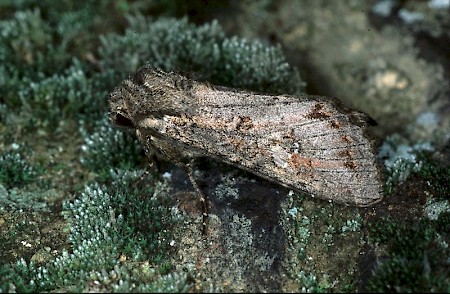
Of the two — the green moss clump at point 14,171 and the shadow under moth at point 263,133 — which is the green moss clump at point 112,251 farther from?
the green moss clump at point 14,171

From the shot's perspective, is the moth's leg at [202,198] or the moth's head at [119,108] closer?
the moth's leg at [202,198]

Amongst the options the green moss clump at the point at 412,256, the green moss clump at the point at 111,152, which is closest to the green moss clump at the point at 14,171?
the green moss clump at the point at 111,152

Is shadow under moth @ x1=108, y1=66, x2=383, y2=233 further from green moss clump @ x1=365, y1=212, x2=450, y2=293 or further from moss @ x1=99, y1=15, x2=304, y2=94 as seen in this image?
moss @ x1=99, y1=15, x2=304, y2=94

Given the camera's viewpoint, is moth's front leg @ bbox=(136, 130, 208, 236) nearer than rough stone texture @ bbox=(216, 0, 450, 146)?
Yes

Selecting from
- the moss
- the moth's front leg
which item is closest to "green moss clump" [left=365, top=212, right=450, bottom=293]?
the moth's front leg

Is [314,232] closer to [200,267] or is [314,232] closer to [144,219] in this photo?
[200,267]

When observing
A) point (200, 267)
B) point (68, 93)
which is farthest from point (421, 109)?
point (68, 93)

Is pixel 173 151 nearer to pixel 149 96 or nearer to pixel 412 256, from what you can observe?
pixel 149 96

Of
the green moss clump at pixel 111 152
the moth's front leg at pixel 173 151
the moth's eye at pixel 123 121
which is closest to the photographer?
the moth's front leg at pixel 173 151
